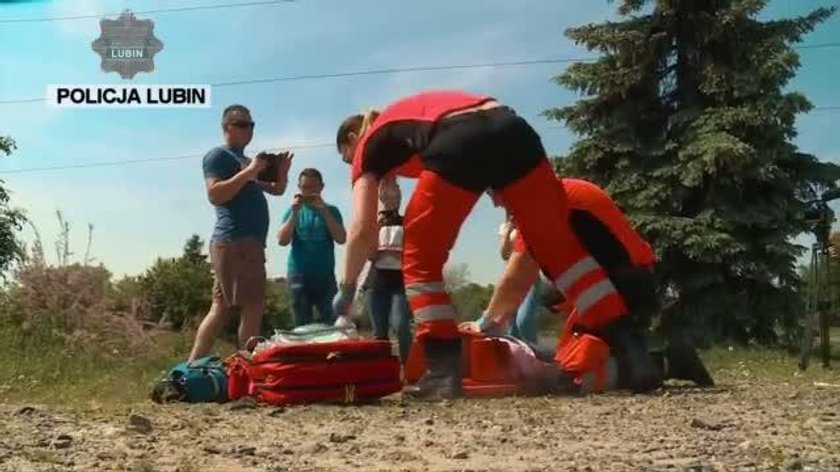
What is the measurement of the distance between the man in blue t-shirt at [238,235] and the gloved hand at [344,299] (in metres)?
0.83

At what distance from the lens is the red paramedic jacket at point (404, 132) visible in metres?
4.69

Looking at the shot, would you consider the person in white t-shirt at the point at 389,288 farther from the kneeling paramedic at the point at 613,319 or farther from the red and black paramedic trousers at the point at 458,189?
the red and black paramedic trousers at the point at 458,189

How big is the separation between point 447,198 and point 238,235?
159 centimetres

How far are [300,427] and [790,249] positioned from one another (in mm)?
12997

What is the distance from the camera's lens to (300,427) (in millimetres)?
3773

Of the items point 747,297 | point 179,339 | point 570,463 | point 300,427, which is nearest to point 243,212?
point 300,427

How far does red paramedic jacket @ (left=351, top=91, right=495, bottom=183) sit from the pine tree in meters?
10.8

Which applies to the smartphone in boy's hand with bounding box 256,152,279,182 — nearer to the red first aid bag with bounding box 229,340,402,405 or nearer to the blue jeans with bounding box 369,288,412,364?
the blue jeans with bounding box 369,288,412,364

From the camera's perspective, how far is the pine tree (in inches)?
598

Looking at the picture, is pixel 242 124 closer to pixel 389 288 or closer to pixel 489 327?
pixel 389 288

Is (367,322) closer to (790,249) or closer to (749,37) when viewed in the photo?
(790,249)

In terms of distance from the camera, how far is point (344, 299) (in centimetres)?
501

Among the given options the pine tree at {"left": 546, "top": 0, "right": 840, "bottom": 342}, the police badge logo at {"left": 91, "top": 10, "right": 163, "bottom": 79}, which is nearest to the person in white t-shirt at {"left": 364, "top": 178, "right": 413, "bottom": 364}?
the police badge logo at {"left": 91, "top": 10, "right": 163, "bottom": 79}

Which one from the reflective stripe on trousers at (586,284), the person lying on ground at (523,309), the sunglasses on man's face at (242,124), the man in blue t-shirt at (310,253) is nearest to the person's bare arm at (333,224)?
the man in blue t-shirt at (310,253)
